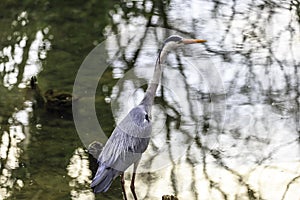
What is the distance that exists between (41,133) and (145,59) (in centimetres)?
209

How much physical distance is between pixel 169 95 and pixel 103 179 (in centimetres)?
257

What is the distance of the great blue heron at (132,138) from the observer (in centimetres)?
464

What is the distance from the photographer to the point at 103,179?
4.52m

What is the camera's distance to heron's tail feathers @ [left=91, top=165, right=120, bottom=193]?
4.50 metres

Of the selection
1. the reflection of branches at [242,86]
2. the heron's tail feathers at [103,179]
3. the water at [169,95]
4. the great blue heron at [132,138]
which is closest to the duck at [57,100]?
the water at [169,95]

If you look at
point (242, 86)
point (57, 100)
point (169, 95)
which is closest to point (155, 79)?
point (57, 100)

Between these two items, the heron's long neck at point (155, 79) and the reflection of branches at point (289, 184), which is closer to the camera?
the heron's long neck at point (155, 79)

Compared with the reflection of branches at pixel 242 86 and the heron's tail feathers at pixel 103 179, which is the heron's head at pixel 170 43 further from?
the reflection of branches at pixel 242 86

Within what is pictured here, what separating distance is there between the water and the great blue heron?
57cm

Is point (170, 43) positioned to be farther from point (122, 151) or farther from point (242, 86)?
point (242, 86)

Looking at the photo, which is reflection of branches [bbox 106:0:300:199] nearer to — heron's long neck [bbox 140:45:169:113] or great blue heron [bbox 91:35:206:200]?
great blue heron [bbox 91:35:206:200]

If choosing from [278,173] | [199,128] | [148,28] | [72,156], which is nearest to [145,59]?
[148,28]

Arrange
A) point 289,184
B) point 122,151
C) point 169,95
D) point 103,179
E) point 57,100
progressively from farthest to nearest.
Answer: point 169,95 → point 57,100 → point 289,184 → point 122,151 → point 103,179

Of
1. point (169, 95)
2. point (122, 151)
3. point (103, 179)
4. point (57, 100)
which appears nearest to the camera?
point (103, 179)
